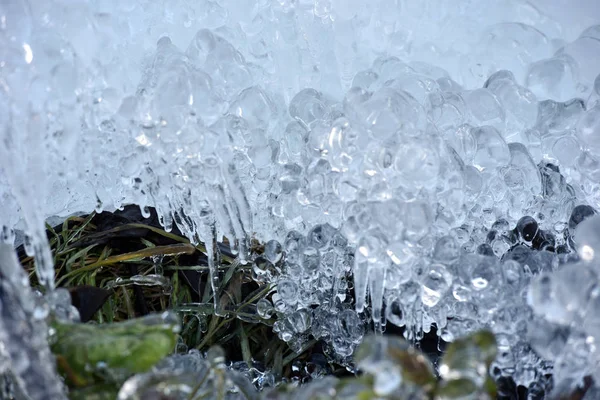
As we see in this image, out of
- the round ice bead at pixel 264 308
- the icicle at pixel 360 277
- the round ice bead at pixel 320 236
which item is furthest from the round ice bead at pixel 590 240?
the round ice bead at pixel 264 308

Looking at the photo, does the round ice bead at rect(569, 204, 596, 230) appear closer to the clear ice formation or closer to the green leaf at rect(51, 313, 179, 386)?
the clear ice formation

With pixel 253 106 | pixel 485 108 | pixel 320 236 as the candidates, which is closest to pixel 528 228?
pixel 485 108

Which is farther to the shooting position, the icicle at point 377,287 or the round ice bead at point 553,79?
the round ice bead at point 553,79

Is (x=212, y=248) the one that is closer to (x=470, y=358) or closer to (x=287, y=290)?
(x=287, y=290)

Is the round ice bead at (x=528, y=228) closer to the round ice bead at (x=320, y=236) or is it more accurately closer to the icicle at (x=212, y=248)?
the round ice bead at (x=320, y=236)

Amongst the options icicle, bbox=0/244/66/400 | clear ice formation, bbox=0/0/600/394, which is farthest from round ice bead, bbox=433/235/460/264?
icicle, bbox=0/244/66/400

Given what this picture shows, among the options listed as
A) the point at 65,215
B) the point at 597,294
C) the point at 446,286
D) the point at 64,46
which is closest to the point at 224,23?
the point at 64,46

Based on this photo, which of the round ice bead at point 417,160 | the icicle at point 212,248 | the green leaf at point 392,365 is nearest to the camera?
the green leaf at point 392,365

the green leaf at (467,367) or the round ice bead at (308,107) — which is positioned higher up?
the round ice bead at (308,107)

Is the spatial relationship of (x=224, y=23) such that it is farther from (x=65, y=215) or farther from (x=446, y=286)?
(x=446, y=286)
